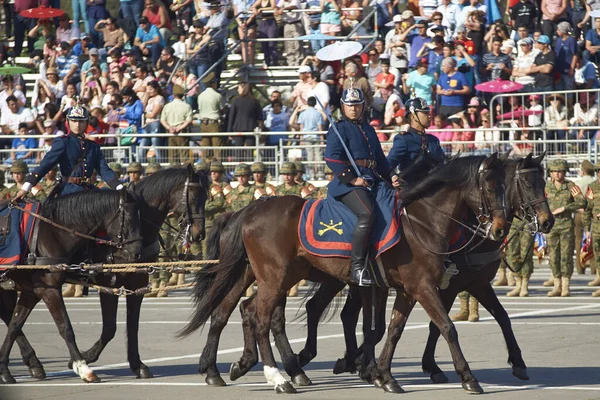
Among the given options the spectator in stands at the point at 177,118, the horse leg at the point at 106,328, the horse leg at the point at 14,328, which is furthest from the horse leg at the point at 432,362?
the spectator in stands at the point at 177,118

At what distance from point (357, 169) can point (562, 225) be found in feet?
29.9

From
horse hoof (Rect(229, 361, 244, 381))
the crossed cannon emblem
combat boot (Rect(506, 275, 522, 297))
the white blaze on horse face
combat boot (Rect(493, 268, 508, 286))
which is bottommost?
combat boot (Rect(493, 268, 508, 286))

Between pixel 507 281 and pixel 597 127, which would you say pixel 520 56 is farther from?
pixel 507 281

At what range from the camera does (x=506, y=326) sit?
38.4ft

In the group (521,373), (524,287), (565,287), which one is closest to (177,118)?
(524,287)

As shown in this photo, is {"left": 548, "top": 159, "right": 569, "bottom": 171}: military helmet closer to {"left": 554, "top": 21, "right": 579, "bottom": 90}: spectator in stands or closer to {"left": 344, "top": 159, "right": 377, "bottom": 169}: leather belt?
{"left": 554, "top": 21, "right": 579, "bottom": 90}: spectator in stands

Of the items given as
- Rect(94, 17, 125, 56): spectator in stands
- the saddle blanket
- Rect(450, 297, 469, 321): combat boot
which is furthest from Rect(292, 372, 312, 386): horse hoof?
Rect(94, 17, 125, 56): spectator in stands

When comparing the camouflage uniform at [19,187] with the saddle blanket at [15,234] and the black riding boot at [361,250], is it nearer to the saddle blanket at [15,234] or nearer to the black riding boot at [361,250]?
the saddle blanket at [15,234]

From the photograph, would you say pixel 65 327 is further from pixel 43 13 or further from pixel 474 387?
pixel 43 13

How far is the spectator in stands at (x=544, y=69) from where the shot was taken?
923 inches

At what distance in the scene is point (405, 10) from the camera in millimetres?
27828

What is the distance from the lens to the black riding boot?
428 inches

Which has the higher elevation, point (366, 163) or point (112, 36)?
point (366, 163)

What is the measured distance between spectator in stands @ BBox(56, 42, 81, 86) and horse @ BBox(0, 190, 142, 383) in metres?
17.2
